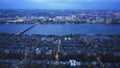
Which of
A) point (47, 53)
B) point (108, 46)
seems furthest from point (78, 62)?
point (108, 46)

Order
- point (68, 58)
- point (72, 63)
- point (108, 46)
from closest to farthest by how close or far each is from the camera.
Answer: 1. point (72, 63)
2. point (68, 58)
3. point (108, 46)

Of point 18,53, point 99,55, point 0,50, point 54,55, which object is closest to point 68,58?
point 54,55

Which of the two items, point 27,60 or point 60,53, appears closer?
point 27,60

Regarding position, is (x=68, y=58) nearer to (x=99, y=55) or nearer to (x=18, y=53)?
(x=99, y=55)

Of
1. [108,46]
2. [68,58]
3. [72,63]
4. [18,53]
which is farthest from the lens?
[108,46]

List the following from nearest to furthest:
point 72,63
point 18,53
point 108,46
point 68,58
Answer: point 72,63 → point 68,58 → point 18,53 → point 108,46

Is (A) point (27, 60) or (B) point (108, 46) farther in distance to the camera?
(B) point (108, 46)

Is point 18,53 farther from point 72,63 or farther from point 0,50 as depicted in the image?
point 72,63
